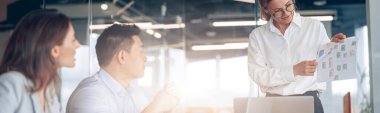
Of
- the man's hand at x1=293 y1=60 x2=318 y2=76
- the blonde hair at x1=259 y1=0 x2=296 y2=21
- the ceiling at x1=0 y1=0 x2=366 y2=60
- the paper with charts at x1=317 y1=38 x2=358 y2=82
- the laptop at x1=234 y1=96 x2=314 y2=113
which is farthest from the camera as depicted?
the ceiling at x1=0 y1=0 x2=366 y2=60

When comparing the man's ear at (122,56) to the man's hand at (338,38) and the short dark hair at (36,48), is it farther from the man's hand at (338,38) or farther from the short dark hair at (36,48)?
the man's hand at (338,38)

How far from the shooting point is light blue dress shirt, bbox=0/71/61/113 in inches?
131

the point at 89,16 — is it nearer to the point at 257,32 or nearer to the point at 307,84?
the point at 257,32

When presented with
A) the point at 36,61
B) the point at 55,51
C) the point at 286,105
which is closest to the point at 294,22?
the point at 286,105

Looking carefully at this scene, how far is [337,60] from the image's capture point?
129 inches

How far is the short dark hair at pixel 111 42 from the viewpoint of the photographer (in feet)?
11.7

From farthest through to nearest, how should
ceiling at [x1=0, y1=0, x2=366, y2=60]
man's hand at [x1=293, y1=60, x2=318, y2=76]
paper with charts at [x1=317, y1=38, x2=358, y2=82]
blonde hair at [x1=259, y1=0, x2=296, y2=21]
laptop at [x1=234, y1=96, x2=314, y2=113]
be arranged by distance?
ceiling at [x1=0, y1=0, x2=366, y2=60] < blonde hair at [x1=259, y1=0, x2=296, y2=21] < man's hand at [x1=293, y1=60, x2=318, y2=76] < paper with charts at [x1=317, y1=38, x2=358, y2=82] < laptop at [x1=234, y1=96, x2=314, y2=113]

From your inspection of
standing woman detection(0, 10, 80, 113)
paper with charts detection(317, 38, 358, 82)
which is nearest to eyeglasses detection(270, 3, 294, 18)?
paper with charts detection(317, 38, 358, 82)

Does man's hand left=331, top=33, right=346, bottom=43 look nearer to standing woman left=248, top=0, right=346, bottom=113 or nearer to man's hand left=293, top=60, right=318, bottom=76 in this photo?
standing woman left=248, top=0, right=346, bottom=113

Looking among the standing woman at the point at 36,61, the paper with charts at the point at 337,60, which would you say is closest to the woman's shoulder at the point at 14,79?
the standing woman at the point at 36,61

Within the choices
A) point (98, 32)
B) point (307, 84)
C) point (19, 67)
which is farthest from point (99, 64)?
point (307, 84)

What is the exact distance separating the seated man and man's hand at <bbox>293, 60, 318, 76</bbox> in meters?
0.73

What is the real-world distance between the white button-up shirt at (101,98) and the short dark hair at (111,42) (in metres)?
0.09

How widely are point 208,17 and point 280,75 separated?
A: 2.72 metres
